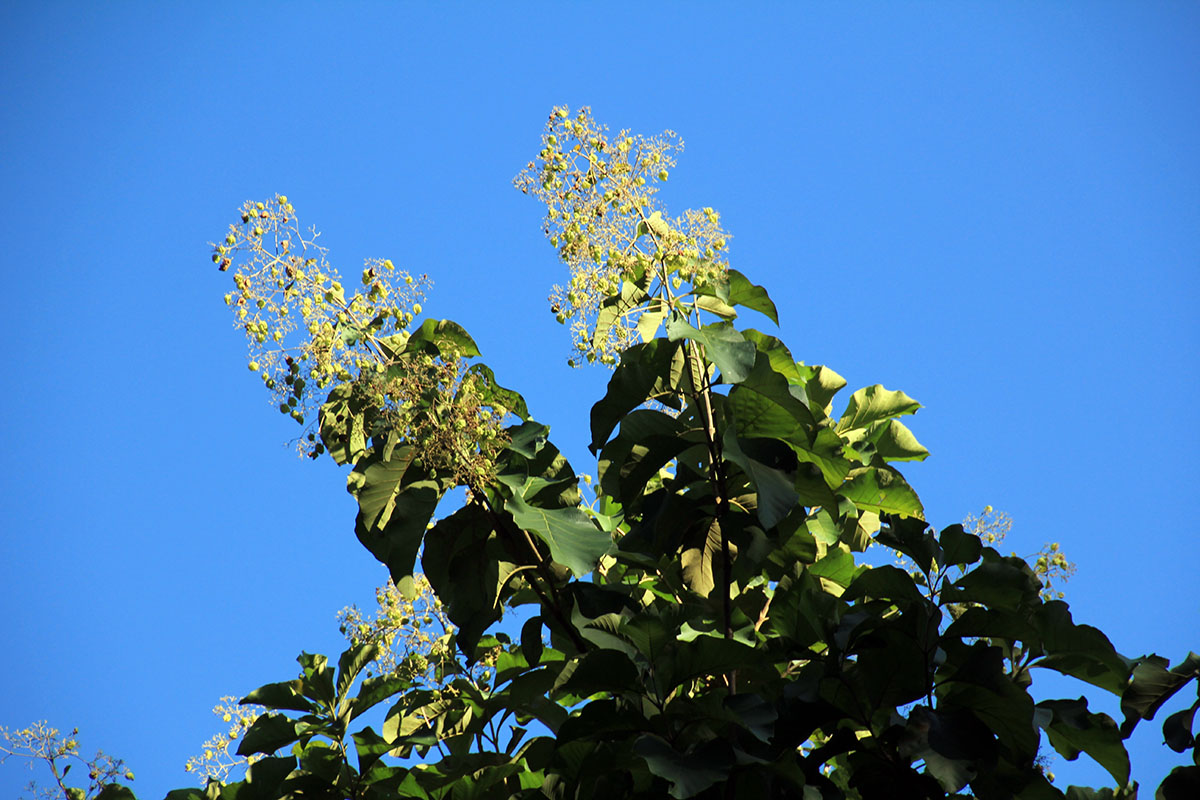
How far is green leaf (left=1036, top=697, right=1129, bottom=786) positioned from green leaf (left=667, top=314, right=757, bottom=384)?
1.27 metres

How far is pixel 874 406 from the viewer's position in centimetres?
355

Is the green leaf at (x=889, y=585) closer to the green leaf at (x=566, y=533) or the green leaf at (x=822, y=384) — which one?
the green leaf at (x=566, y=533)

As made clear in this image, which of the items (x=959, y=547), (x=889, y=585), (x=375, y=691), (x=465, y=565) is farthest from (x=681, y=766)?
(x=375, y=691)

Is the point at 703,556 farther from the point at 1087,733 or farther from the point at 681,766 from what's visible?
the point at 1087,733

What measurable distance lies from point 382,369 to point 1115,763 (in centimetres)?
236

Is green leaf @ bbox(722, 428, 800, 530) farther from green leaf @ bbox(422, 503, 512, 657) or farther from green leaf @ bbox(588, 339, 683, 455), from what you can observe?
green leaf @ bbox(422, 503, 512, 657)

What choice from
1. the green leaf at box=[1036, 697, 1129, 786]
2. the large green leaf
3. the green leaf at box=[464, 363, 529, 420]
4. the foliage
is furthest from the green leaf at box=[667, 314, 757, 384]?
the green leaf at box=[1036, 697, 1129, 786]

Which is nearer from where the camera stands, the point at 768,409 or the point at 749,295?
the point at 768,409

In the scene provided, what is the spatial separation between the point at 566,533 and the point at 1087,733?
153cm

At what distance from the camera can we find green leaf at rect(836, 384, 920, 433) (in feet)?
11.6

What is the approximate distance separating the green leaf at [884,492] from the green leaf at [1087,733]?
2.26 feet

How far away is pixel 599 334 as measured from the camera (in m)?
3.15

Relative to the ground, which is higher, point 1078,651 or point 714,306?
point 714,306

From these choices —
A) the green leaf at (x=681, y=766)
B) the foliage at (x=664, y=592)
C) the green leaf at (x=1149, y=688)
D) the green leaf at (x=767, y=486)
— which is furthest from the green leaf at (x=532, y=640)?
the green leaf at (x=1149, y=688)
